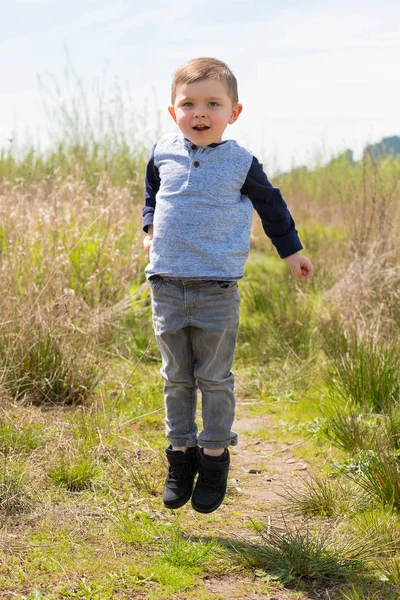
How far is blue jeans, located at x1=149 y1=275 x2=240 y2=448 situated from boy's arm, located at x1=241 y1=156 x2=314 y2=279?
29 centimetres

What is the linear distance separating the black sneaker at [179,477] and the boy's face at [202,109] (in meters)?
1.31

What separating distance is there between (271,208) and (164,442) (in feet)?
6.13

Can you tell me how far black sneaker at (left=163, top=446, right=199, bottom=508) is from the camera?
3.29 m

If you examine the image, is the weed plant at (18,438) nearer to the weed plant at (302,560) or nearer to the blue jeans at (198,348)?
the blue jeans at (198,348)

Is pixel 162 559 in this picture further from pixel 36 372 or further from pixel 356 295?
pixel 356 295

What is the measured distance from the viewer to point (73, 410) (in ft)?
15.7

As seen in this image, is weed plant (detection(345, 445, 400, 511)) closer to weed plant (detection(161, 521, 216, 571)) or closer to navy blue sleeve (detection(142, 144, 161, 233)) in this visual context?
weed plant (detection(161, 521, 216, 571))

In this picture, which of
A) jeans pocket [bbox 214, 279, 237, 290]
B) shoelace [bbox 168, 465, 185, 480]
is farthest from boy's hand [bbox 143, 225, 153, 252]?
shoelace [bbox 168, 465, 185, 480]

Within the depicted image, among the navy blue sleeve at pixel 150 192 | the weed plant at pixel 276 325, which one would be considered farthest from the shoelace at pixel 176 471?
the weed plant at pixel 276 325

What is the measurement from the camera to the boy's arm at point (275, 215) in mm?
3191

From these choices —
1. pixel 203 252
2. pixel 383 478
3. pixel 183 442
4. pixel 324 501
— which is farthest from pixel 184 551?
pixel 203 252

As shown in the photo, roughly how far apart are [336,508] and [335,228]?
8.75m

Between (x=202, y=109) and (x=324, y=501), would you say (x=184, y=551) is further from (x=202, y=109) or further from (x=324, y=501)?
(x=202, y=109)

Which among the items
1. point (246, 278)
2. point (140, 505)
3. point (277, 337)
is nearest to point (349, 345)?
point (277, 337)
